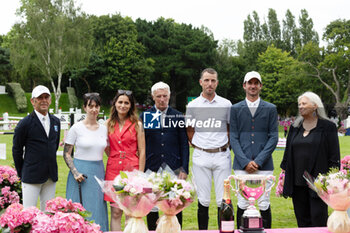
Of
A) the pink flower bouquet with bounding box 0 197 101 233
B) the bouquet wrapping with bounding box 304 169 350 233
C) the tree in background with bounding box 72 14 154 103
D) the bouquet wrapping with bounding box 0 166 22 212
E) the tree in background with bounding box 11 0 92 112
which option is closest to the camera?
the pink flower bouquet with bounding box 0 197 101 233

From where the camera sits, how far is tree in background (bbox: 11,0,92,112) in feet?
126

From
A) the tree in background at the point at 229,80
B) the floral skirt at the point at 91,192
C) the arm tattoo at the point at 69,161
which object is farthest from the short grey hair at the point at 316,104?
the tree in background at the point at 229,80

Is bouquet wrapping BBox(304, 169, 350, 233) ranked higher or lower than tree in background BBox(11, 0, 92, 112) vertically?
lower

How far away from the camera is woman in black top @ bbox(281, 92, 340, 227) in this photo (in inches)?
176

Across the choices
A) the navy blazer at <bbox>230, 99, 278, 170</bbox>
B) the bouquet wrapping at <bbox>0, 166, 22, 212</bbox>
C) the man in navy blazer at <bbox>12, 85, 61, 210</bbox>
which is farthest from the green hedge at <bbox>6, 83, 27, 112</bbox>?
the navy blazer at <bbox>230, 99, 278, 170</bbox>

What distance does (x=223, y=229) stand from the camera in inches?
121

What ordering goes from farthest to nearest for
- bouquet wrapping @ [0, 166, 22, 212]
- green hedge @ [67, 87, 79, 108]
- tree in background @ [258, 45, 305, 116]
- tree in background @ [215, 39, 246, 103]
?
1. tree in background @ [215, 39, 246, 103]
2. tree in background @ [258, 45, 305, 116]
3. green hedge @ [67, 87, 79, 108]
4. bouquet wrapping @ [0, 166, 22, 212]

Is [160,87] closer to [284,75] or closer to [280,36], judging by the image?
[284,75]

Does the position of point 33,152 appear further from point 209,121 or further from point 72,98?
point 72,98

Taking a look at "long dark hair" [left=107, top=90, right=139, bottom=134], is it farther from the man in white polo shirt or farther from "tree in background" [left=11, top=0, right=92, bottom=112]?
"tree in background" [left=11, top=0, right=92, bottom=112]

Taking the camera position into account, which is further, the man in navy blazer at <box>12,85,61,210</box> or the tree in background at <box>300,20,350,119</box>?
the tree in background at <box>300,20,350,119</box>

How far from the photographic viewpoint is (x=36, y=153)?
445 centimetres

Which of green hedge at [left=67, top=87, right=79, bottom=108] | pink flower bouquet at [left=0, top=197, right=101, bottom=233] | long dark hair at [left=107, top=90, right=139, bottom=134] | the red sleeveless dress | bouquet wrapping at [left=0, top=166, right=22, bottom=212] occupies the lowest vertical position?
bouquet wrapping at [left=0, top=166, right=22, bottom=212]

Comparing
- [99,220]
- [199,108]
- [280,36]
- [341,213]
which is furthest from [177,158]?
[280,36]
